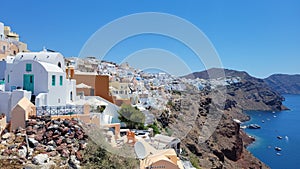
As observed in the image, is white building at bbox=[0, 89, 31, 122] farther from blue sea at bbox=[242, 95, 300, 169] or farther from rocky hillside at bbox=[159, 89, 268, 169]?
blue sea at bbox=[242, 95, 300, 169]

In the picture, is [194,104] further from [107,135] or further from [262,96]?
[262,96]

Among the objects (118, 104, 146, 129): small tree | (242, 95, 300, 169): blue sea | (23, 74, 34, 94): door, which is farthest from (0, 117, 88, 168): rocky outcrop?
(242, 95, 300, 169): blue sea

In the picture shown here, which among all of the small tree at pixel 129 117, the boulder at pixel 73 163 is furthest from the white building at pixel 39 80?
the small tree at pixel 129 117

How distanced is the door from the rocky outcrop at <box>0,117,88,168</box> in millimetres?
2055

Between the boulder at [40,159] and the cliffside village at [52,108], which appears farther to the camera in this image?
the cliffside village at [52,108]

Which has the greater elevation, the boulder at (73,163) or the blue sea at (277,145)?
the boulder at (73,163)

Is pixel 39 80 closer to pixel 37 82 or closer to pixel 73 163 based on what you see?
pixel 37 82

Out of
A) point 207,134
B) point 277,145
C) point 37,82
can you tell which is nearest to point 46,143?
point 37,82

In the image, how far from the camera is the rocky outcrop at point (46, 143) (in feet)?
23.5

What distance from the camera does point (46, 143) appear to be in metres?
7.96

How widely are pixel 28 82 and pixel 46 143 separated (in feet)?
10.8

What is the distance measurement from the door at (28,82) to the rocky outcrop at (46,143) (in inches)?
80.9

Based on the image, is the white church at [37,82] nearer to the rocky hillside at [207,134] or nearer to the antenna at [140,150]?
the antenna at [140,150]

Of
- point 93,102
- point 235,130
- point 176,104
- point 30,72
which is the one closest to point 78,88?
point 93,102
